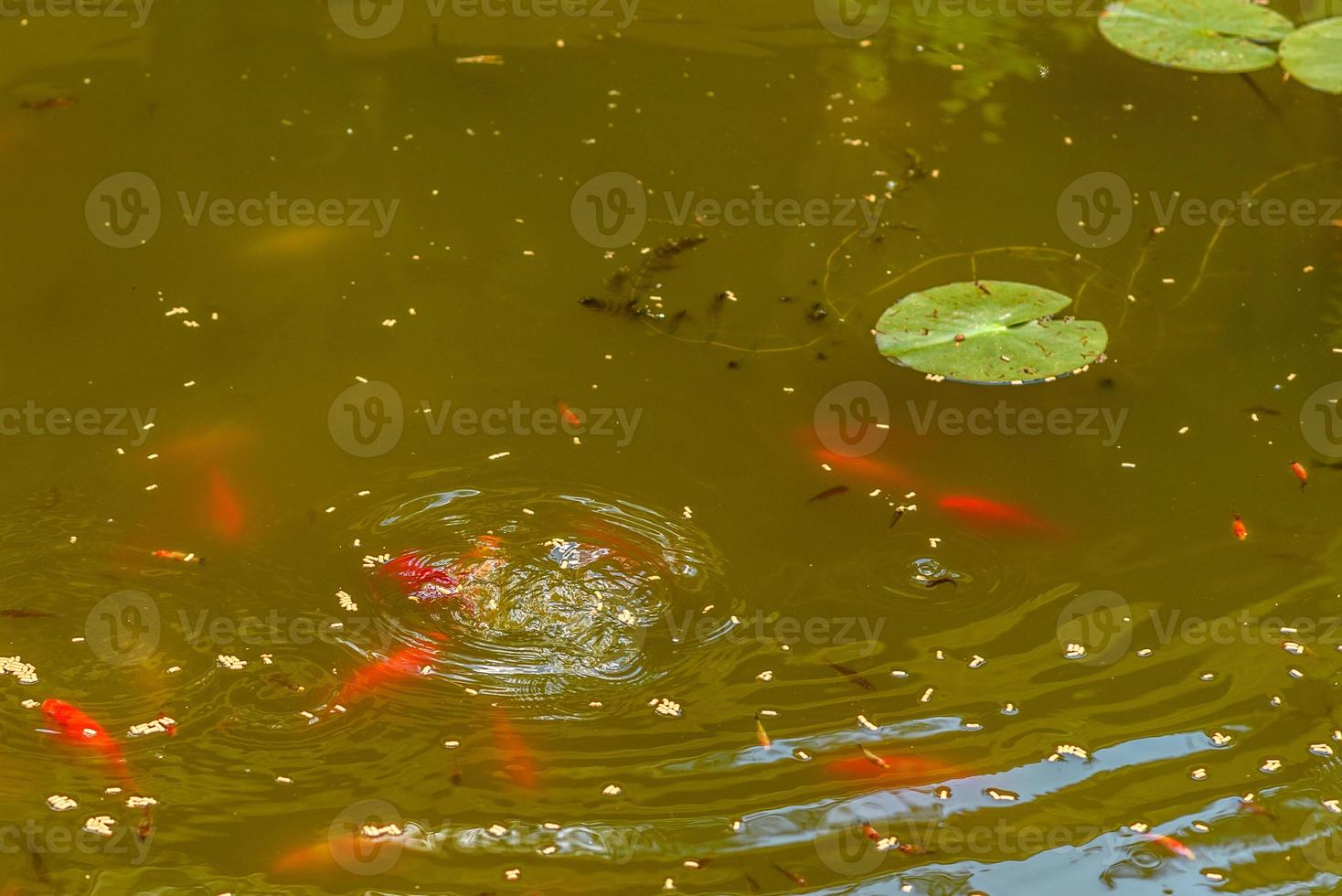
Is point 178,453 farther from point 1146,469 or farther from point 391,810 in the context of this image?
point 1146,469

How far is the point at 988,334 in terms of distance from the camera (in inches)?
108

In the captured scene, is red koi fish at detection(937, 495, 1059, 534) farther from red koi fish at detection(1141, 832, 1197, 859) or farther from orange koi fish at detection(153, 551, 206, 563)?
orange koi fish at detection(153, 551, 206, 563)

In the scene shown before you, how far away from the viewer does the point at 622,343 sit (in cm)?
285

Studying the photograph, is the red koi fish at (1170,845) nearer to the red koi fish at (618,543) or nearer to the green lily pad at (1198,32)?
the red koi fish at (618,543)

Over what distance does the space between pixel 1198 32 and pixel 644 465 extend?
2.14 metres

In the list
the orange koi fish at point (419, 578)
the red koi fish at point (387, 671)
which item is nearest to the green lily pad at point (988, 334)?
the orange koi fish at point (419, 578)

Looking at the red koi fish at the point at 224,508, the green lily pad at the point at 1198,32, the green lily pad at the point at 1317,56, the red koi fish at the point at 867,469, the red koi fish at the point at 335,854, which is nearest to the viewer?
the red koi fish at the point at 335,854

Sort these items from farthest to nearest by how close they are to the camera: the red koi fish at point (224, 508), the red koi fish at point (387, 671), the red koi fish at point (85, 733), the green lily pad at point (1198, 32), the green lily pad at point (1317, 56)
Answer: the green lily pad at point (1198, 32), the green lily pad at point (1317, 56), the red koi fish at point (224, 508), the red koi fish at point (387, 671), the red koi fish at point (85, 733)

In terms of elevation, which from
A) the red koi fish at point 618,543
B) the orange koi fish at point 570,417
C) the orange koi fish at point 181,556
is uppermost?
the orange koi fish at point 181,556

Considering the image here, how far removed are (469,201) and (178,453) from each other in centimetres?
97

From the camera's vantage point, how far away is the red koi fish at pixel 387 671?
2256 mm

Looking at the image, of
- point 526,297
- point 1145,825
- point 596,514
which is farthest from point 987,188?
point 1145,825

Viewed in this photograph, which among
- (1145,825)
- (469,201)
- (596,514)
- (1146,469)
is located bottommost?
(1145,825)

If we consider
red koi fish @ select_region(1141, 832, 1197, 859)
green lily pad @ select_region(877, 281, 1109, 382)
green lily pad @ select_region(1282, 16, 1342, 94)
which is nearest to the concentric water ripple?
green lily pad @ select_region(877, 281, 1109, 382)
